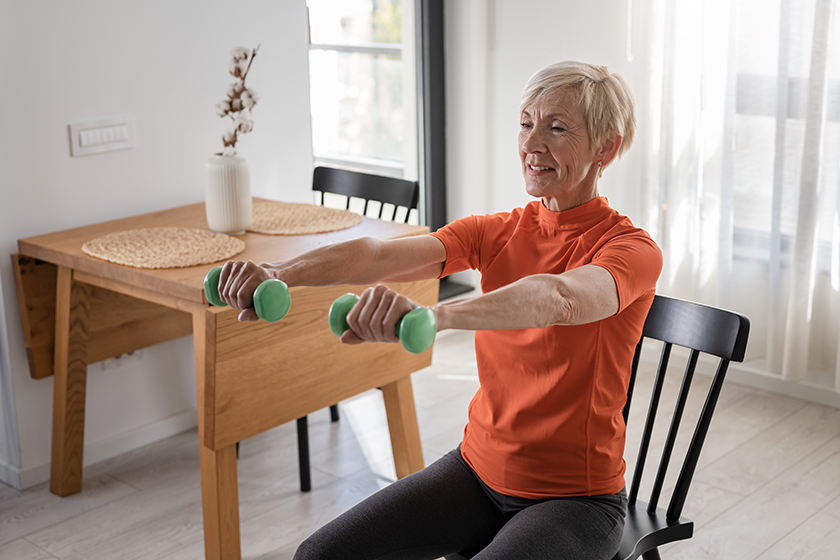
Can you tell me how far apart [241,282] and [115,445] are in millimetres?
1647

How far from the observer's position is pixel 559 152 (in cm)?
135

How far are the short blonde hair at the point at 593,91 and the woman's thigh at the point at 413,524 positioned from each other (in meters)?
0.61

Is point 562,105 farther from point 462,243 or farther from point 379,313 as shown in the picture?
point 379,313

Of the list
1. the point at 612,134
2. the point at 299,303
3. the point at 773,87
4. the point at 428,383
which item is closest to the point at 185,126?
the point at 299,303

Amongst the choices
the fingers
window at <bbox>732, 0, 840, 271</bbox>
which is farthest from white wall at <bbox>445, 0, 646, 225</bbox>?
the fingers

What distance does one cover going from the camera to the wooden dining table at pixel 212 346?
190 cm

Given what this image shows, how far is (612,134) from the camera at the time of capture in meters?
1.37

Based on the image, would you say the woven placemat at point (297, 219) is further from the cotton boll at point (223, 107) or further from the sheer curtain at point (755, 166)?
the sheer curtain at point (755, 166)

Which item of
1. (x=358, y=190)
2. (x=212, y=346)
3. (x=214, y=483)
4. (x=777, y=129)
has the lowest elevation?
(x=214, y=483)

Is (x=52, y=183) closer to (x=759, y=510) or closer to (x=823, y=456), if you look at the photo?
(x=759, y=510)

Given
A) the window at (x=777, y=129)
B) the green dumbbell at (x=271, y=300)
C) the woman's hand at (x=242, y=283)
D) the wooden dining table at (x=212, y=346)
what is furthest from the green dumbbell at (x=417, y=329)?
the window at (x=777, y=129)

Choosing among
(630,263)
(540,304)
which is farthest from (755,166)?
(540,304)

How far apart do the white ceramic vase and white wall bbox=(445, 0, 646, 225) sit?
4.93 feet

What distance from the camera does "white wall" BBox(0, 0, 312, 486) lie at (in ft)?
7.59
